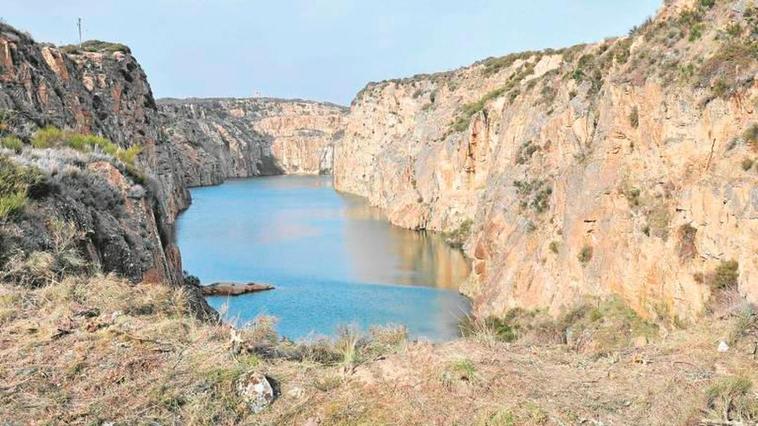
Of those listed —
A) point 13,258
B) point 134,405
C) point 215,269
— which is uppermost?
point 13,258

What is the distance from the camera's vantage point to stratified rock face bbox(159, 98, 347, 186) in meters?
114

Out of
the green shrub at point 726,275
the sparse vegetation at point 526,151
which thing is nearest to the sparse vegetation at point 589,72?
the sparse vegetation at point 526,151

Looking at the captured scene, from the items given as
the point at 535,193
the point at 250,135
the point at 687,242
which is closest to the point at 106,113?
the point at 535,193

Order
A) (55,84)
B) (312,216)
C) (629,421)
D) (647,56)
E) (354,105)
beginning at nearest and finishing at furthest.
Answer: (629,421) → (647,56) → (55,84) → (312,216) → (354,105)

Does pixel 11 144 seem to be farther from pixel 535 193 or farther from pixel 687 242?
pixel 535 193

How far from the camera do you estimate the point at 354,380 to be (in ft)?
18.1

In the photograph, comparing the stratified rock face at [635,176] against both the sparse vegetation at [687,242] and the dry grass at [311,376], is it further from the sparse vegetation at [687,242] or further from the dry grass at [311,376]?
the dry grass at [311,376]

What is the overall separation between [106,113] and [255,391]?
157 ft

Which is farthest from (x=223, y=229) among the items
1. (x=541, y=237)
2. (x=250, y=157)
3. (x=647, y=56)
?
(x=250, y=157)

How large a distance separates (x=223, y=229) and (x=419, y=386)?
50.4m

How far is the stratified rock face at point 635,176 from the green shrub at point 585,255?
0.05m

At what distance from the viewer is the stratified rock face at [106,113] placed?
1064 centimetres

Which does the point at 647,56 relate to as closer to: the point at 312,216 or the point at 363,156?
the point at 312,216

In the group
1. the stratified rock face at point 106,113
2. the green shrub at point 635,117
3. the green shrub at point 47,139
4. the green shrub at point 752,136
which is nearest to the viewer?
the stratified rock face at point 106,113
